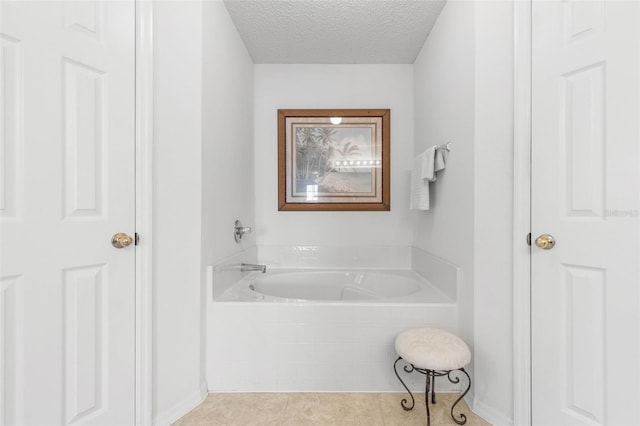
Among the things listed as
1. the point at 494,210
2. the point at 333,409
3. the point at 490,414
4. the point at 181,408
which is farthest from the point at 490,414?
the point at 181,408

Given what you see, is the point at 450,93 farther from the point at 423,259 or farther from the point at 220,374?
the point at 220,374

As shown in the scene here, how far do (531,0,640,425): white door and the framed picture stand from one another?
134 centimetres

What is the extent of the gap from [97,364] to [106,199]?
668 mm

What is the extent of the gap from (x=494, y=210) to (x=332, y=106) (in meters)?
1.65

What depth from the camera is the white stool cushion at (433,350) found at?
48.3 inches

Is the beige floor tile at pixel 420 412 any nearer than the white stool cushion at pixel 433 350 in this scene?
No

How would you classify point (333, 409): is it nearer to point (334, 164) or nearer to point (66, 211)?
point (66, 211)

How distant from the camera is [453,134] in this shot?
66.3 inches

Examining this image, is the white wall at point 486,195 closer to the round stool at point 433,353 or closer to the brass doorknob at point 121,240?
the round stool at point 433,353

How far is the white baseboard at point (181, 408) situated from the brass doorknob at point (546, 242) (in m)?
1.75

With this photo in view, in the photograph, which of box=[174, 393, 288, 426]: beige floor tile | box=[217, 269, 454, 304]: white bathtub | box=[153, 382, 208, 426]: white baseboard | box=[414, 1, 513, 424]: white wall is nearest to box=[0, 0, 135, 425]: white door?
box=[153, 382, 208, 426]: white baseboard

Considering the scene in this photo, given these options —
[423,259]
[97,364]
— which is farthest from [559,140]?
[97,364]

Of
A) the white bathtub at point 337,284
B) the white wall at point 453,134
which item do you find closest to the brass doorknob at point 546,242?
the white wall at point 453,134

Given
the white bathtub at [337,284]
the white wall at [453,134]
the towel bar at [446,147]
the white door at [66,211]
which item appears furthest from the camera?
the white bathtub at [337,284]
